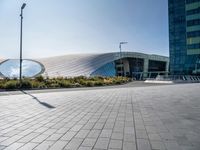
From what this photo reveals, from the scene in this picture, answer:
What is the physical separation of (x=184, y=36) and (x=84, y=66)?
27695 millimetres

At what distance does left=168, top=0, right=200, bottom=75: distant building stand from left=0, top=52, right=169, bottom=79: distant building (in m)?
9.51

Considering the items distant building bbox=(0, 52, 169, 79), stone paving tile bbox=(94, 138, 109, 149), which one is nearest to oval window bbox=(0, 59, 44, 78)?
distant building bbox=(0, 52, 169, 79)

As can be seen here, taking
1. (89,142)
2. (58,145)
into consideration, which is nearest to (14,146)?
(58,145)

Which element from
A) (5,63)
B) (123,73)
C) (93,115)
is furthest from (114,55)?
(93,115)

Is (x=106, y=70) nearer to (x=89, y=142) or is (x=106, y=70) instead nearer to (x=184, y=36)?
(x=184, y=36)

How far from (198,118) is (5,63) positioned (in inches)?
2475

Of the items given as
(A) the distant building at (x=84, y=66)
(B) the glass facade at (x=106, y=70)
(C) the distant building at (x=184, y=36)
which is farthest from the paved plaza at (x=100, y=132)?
(B) the glass facade at (x=106, y=70)

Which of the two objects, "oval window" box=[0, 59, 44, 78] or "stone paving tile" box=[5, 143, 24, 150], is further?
"oval window" box=[0, 59, 44, 78]

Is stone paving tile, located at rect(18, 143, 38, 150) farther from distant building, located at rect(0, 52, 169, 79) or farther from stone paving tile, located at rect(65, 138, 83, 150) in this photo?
distant building, located at rect(0, 52, 169, 79)

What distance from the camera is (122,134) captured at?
5.11 metres

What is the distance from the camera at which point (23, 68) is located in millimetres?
56969

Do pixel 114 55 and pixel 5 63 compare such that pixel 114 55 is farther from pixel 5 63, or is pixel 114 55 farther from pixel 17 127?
pixel 17 127

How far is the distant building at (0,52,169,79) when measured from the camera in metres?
53.6

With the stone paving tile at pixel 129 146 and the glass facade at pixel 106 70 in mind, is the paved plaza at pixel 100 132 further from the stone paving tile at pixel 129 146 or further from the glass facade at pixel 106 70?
the glass facade at pixel 106 70
